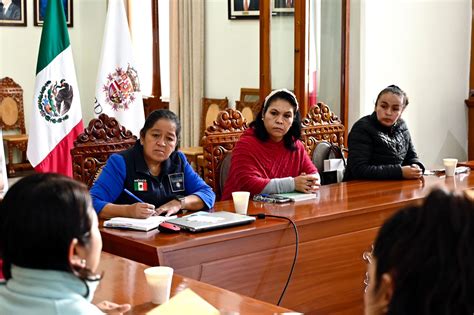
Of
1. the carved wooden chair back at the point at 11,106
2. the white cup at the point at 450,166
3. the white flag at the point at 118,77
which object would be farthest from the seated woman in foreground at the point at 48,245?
the carved wooden chair back at the point at 11,106

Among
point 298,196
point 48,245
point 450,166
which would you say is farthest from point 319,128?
point 48,245

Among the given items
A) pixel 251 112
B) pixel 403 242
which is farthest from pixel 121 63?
pixel 403 242

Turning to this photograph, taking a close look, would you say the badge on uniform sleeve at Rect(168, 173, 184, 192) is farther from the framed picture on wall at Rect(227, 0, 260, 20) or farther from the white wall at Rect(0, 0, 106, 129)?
the white wall at Rect(0, 0, 106, 129)

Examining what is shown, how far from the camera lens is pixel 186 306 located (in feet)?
6.68

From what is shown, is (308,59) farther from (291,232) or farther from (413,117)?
(291,232)

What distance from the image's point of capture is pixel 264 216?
10.9 ft

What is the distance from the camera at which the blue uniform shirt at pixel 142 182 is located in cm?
339

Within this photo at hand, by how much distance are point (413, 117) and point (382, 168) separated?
7.57 feet

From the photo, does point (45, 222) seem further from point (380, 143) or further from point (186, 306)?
point (380, 143)

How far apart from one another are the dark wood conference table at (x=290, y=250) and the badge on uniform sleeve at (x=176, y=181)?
0.66 feet

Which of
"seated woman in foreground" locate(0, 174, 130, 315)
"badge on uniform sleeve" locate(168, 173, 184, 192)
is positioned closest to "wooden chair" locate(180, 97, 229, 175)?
"badge on uniform sleeve" locate(168, 173, 184, 192)

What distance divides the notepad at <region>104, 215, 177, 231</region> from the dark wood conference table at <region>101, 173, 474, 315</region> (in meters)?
0.04

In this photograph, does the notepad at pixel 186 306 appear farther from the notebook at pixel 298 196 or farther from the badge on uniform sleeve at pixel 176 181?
the notebook at pixel 298 196

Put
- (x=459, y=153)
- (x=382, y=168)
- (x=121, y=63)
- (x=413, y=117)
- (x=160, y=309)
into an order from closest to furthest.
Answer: (x=160, y=309) → (x=382, y=168) → (x=121, y=63) → (x=413, y=117) → (x=459, y=153)
